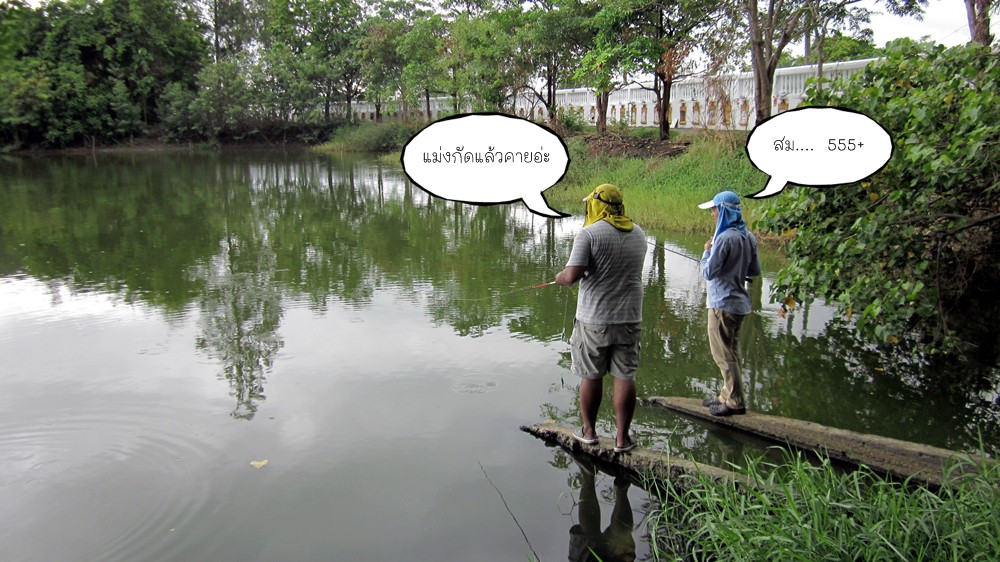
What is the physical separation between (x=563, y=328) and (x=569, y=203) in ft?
25.3

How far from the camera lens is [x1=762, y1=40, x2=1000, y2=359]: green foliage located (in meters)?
4.33

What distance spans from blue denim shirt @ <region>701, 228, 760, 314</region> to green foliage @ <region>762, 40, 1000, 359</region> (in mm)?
784

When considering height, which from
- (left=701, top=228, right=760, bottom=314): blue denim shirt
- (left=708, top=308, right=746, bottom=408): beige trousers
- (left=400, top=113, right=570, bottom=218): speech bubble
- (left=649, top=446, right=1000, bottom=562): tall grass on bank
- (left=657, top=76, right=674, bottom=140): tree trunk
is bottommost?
(left=649, top=446, right=1000, bottom=562): tall grass on bank

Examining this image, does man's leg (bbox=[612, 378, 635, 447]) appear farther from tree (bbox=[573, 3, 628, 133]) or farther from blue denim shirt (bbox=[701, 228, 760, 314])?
tree (bbox=[573, 3, 628, 133])

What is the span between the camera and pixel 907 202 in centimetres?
462

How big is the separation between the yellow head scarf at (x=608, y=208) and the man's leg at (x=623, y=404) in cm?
83

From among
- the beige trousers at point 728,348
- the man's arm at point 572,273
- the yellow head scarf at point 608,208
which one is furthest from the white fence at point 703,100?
the man's arm at point 572,273

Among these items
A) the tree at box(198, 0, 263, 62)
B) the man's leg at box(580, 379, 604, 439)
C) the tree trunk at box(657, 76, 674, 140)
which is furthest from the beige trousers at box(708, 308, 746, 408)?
the tree at box(198, 0, 263, 62)

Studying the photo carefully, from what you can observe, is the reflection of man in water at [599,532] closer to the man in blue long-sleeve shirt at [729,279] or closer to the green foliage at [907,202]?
the man in blue long-sleeve shirt at [729,279]

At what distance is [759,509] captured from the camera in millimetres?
3217

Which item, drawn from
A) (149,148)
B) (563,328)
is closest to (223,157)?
(149,148)

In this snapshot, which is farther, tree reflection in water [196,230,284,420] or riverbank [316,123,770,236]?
riverbank [316,123,770,236]

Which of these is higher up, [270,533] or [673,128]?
[673,128]

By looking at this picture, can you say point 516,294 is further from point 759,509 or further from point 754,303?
point 759,509
